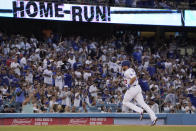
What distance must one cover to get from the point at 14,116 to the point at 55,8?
7552mm

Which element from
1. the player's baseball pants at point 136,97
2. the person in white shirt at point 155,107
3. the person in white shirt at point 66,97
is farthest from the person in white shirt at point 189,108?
the player's baseball pants at point 136,97

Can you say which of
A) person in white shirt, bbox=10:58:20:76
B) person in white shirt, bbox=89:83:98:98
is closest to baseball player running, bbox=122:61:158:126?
person in white shirt, bbox=89:83:98:98

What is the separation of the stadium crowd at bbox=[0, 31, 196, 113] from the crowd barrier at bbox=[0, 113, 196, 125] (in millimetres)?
702

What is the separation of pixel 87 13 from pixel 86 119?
7.36 m

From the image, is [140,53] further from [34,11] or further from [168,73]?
[34,11]

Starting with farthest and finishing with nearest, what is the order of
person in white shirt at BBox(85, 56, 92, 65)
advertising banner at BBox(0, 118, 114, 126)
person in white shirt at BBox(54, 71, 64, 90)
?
person in white shirt at BBox(85, 56, 92, 65) → person in white shirt at BBox(54, 71, 64, 90) → advertising banner at BBox(0, 118, 114, 126)

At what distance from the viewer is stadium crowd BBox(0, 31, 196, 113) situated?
16906 mm

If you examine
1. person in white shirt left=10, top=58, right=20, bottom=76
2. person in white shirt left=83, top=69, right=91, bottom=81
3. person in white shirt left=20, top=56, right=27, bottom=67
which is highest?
person in white shirt left=20, top=56, right=27, bottom=67

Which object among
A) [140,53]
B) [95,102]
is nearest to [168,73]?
[140,53]

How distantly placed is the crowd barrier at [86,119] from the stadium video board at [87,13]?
666 centimetres

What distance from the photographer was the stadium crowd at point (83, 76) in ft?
55.5

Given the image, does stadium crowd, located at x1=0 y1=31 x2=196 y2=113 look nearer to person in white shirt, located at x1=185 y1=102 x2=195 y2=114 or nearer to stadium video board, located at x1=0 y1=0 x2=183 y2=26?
person in white shirt, located at x1=185 y1=102 x2=195 y2=114

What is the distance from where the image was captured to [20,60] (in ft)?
61.5

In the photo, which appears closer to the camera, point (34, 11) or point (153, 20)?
point (34, 11)
